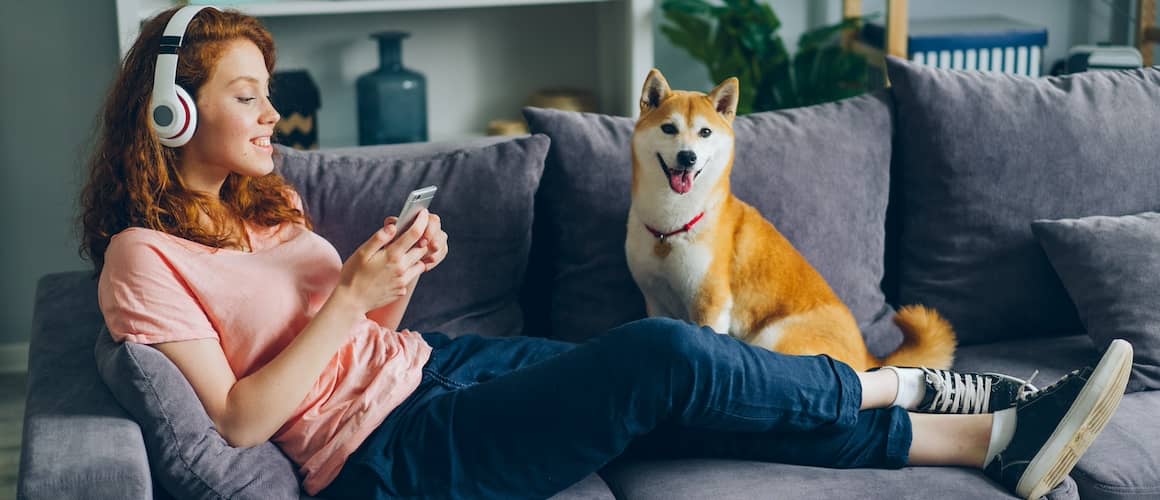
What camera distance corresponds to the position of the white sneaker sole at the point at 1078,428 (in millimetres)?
1575

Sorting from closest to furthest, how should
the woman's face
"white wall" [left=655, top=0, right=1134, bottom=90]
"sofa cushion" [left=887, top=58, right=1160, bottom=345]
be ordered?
the woman's face < "sofa cushion" [left=887, top=58, right=1160, bottom=345] < "white wall" [left=655, top=0, right=1134, bottom=90]

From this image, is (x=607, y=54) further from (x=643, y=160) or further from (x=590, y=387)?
(x=590, y=387)

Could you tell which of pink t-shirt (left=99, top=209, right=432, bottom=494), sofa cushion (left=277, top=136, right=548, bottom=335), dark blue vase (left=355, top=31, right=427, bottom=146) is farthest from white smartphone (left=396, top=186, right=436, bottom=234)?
dark blue vase (left=355, top=31, right=427, bottom=146)

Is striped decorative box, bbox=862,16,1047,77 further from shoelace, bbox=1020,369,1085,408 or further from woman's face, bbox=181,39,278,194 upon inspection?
woman's face, bbox=181,39,278,194

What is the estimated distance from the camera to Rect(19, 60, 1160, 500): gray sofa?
1.97m

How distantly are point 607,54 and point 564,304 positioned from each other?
43.8 inches

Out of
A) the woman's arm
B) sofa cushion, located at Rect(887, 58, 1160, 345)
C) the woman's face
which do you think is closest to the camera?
the woman's arm

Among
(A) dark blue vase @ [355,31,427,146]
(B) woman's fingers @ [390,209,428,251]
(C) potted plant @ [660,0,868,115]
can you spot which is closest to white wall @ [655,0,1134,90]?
(C) potted plant @ [660,0,868,115]

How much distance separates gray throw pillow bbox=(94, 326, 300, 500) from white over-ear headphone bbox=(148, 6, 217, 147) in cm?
28

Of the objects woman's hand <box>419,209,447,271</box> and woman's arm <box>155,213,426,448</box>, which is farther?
woman's hand <box>419,209,447,271</box>

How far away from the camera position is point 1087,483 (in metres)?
1.67


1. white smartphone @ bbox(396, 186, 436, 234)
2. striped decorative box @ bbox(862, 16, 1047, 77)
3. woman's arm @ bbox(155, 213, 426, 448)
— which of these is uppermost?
striped decorative box @ bbox(862, 16, 1047, 77)

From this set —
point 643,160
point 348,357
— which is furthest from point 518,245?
point 348,357

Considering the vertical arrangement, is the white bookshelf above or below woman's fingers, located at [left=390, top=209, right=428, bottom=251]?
above
